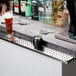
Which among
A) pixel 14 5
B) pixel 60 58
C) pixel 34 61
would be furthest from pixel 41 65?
pixel 14 5

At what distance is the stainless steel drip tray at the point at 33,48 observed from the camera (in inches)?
59.1

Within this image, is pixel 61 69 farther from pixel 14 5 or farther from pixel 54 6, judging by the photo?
pixel 14 5

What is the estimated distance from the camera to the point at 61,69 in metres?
1.50

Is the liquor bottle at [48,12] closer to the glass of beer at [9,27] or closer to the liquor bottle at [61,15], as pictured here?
the liquor bottle at [61,15]

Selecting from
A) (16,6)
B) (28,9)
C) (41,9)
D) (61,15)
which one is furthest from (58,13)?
(16,6)

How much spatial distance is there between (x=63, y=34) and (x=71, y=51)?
0.18m

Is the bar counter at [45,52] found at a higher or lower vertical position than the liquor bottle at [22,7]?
lower

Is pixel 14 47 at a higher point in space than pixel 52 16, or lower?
lower

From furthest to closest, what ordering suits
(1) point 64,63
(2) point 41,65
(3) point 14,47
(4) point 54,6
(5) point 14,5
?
(5) point 14,5 < (4) point 54,6 < (3) point 14,47 < (2) point 41,65 < (1) point 64,63

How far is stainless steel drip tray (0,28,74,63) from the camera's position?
1.50 m

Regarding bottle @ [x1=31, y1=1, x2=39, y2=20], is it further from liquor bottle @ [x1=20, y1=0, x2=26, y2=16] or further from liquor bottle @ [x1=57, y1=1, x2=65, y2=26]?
liquor bottle @ [x1=57, y1=1, x2=65, y2=26]

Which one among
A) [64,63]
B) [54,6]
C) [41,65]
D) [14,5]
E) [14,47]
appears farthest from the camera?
[14,5]

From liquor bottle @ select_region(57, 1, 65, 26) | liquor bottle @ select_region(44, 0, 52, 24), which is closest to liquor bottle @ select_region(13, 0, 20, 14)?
liquor bottle @ select_region(44, 0, 52, 24)

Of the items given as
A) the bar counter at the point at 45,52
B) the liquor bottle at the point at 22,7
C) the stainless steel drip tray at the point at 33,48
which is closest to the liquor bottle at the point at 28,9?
the liquor bottle at the point at 22,7
